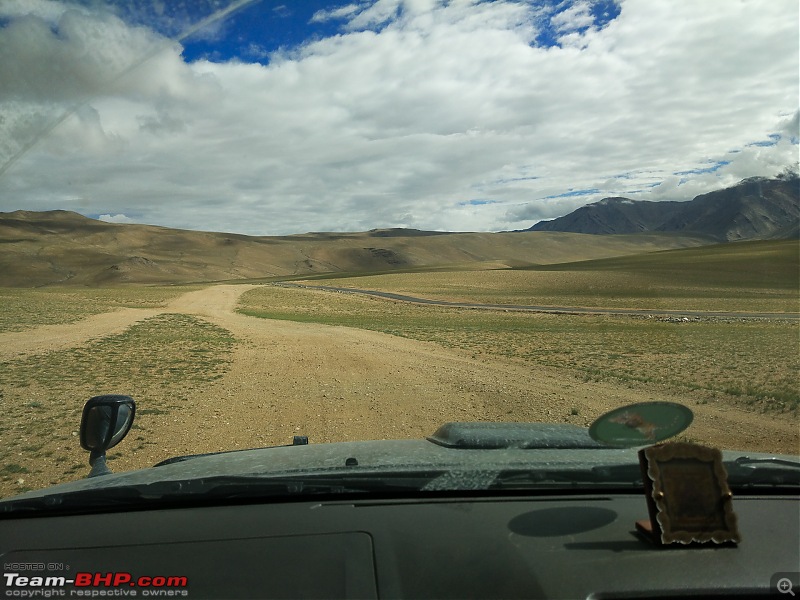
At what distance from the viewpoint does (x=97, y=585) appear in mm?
2512

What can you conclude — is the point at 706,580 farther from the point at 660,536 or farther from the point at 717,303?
the point at 717,303

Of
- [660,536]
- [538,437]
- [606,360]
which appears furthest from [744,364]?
[660,536]

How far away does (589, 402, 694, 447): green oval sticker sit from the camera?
2.71m

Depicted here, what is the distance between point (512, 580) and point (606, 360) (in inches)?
640

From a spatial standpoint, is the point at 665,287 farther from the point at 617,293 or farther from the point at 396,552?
the point at 396,552

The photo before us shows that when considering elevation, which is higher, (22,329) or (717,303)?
(22,329)

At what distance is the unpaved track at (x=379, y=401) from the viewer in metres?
9.17

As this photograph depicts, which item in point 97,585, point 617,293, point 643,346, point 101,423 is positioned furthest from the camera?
point 617,293

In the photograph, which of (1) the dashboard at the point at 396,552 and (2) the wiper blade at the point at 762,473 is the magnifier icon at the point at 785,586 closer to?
(1) the dashboard at the point at 396,552

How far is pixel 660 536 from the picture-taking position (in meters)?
2.54

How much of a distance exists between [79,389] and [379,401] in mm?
6298

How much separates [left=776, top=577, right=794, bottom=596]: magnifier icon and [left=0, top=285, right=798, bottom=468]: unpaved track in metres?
6.75

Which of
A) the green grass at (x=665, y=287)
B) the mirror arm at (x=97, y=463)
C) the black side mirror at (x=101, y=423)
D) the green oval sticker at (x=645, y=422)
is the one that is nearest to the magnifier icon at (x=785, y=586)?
the green oval sticker at (x=645, y=422)

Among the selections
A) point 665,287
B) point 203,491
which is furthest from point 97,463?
point 665,287
